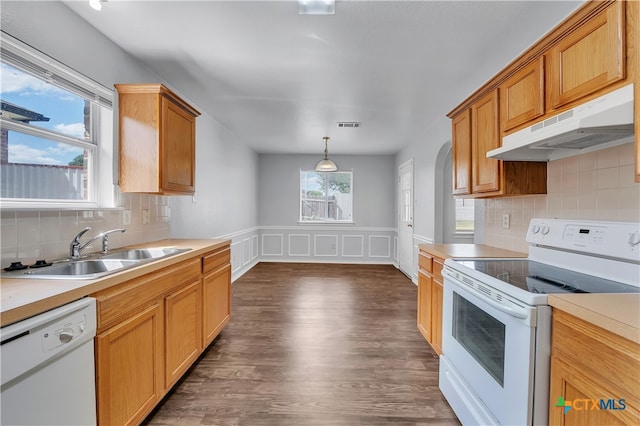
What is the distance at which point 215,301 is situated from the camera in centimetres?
253

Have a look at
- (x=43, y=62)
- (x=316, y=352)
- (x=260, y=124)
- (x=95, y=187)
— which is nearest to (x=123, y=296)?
(x=95, y=187)

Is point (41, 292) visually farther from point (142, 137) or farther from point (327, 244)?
point (327, 244)

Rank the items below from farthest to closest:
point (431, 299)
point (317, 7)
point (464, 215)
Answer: point (464, 215)
point (431, 299)
point (317, 7)

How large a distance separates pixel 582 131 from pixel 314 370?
2.24 m

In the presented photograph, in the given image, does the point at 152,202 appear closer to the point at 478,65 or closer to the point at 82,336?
the point at 82,336

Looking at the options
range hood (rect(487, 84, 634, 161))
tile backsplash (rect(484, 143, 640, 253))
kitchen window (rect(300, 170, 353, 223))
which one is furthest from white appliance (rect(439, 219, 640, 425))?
kitchen window (rect(300, 170, 353, 223))

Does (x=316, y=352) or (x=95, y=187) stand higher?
(x=95, y=187)

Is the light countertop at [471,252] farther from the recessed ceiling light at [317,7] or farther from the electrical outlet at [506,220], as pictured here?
the recessed ceiling light at [317,7]

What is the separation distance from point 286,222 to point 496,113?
5120 mm

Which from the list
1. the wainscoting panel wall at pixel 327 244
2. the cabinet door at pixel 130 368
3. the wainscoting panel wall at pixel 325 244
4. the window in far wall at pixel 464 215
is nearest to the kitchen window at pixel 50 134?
the cabinet door at pixel 130 368

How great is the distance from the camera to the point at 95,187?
209 cm

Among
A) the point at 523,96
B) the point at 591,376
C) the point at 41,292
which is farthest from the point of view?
the point at 523,96

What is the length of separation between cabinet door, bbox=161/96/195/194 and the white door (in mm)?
3892

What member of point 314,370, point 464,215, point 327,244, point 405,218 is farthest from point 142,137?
point 464,215
